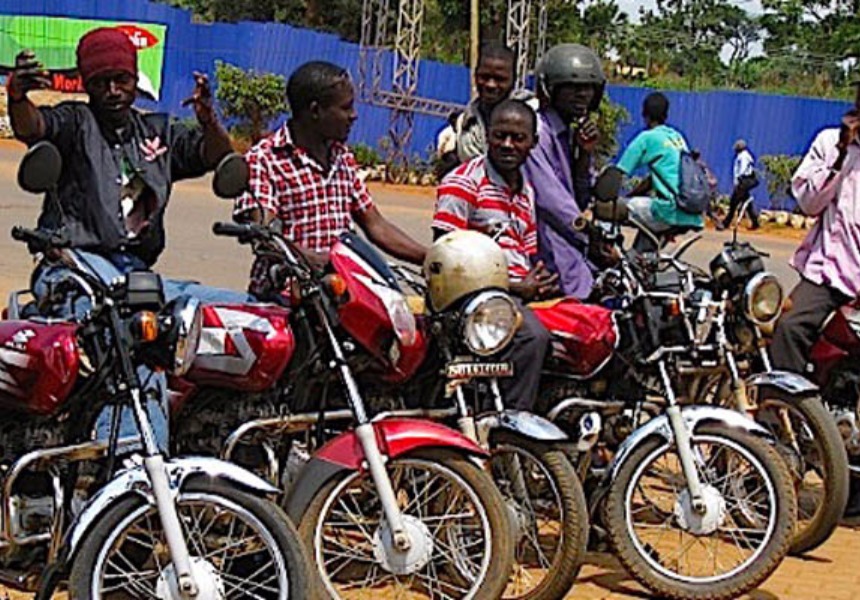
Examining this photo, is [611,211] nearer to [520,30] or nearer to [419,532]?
[419,532]

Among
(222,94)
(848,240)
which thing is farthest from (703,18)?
(848,240)

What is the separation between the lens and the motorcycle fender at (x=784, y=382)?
19.6 ft

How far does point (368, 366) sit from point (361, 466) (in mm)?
641

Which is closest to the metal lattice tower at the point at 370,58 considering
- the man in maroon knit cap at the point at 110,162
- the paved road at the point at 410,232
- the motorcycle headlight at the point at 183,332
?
the paved road at the point at 410,232

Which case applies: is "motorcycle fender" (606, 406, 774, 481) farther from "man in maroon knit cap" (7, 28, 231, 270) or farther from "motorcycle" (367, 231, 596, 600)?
→ "man in maroon knit cap" (7, 28, 231, 270)

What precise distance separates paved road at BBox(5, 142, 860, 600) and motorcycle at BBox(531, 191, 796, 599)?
24 centimetres

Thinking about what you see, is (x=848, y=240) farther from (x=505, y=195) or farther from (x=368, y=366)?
(x=368, y=366)

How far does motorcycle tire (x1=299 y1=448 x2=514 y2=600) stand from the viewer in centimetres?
464

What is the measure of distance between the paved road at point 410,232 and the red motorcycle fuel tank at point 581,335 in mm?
801

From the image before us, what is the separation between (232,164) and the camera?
463 centimetres

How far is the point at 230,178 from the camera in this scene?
4.61 m

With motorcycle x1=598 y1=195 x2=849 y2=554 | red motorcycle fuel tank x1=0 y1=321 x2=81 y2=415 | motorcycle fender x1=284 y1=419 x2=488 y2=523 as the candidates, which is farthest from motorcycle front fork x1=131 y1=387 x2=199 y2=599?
motorcycle x1=598 y1=195 x2=849 y2=554

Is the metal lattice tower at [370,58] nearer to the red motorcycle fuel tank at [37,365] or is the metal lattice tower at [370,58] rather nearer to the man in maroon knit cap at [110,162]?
the man in maroon knit cap at [110,162]

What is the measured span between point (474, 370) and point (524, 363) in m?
0.38
